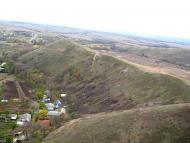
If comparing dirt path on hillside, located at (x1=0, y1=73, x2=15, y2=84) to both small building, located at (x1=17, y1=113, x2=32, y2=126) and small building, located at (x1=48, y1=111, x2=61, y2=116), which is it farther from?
small building, located at (x1=17, y1=113, x2=32, y2=126)

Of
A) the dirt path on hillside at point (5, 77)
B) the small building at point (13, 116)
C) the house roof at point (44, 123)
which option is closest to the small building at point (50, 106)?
the small building at point (13, 116)

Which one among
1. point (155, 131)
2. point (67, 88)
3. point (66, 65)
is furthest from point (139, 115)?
point (66, 65)

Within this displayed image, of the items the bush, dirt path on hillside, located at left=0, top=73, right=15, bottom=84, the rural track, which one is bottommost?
dirt path on hillside, located at left=0, top=73, right=15, bottom=84

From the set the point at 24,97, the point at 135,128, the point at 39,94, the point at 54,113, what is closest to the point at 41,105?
the point at 54,113

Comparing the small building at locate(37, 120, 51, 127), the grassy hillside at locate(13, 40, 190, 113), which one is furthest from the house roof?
the grassy hillside at locate(13, 40, 190, 113)

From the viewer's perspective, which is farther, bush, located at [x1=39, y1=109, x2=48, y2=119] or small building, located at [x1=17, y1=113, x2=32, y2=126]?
bush, located at [x1=39, y1=109, x2=48, y2=119]

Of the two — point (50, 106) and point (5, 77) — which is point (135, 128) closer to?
point (50, 106)

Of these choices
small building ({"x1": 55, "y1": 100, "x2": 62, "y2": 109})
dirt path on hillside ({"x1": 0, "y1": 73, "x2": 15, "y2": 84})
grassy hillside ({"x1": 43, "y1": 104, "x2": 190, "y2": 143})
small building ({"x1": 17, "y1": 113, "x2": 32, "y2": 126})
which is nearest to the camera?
grassy hillside ({"x1": 43, "y1": 104, "x2": 190, "y2": 143})
